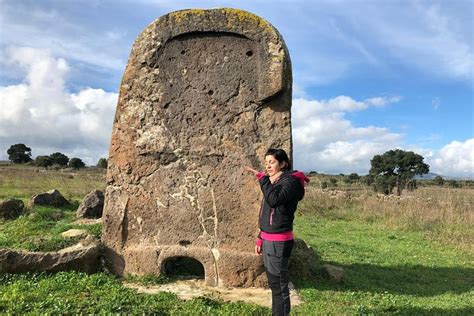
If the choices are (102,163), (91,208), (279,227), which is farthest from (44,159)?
(279,227)

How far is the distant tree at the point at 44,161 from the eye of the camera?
182ft

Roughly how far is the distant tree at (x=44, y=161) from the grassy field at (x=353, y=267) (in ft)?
133

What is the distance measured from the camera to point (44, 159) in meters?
56.1

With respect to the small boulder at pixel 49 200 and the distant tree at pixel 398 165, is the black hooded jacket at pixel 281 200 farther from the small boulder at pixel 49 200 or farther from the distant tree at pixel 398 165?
the distant tree at pixel 398 165

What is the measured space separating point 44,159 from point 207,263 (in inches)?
2156

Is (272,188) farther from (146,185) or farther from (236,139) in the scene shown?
(146,185)

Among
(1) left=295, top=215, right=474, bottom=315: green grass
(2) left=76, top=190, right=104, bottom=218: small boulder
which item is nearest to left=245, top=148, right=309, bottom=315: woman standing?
(1) left=295, top=215, right=474, bottom=315: green grass

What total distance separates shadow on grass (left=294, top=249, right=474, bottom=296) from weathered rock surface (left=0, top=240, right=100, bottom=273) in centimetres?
301

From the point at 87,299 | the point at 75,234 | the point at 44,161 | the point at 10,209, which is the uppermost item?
the point at 44,161

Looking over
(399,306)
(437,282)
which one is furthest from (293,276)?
(437,282)

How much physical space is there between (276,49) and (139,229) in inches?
130

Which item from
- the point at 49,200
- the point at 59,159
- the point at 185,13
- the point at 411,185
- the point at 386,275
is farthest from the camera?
the point at 59,159

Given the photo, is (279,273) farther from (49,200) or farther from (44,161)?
(44,161)

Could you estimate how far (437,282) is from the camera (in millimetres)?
8039
